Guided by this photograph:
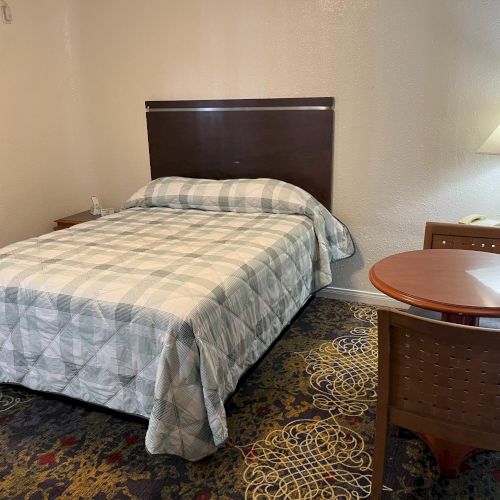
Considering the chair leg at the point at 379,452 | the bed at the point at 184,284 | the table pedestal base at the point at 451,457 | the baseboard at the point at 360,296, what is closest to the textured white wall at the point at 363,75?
the baseboard at the point at 360,296

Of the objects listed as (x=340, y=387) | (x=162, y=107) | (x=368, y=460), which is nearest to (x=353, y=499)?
(x=368, y=460)

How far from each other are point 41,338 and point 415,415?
4.75 ft

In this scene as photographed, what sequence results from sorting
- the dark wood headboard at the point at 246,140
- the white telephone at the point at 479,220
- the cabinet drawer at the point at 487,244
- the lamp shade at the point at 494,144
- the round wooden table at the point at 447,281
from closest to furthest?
the round wooden table at the point at 447,281 → the cabinet drawer at the point at 487,244 → the lamp shade at the point at 494,144 → the white telephone at the point at 479,220 → the dark wood headboard at the point at 246,140

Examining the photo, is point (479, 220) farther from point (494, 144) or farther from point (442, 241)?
point (442, 241)

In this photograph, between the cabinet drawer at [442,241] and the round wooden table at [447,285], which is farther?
the cabinet drawer at [442,241]

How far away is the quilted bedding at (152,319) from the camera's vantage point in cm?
163

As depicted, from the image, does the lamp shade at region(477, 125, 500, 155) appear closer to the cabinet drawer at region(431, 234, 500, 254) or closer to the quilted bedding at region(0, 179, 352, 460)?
the cabinet drawer at region(431, 234, 500, 254)

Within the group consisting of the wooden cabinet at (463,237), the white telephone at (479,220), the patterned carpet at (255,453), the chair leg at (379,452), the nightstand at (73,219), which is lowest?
the patterned carpet at (255,453)

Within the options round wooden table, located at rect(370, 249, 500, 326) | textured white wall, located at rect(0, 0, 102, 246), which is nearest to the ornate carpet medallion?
round wooden table, located at rect(370, 249, 500, 326)

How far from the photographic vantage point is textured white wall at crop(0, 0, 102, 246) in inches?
126

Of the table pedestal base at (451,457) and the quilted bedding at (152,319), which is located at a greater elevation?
the quilted bedding at (152,319)

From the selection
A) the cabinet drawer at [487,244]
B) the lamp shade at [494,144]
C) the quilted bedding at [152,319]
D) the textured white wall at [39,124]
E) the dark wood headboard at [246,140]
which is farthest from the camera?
the textured white wall at [39,124]

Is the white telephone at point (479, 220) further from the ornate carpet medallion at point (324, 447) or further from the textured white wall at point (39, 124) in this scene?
the textured white wall at point (39, 124)

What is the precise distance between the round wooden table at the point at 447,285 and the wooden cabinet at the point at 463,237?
112mm
